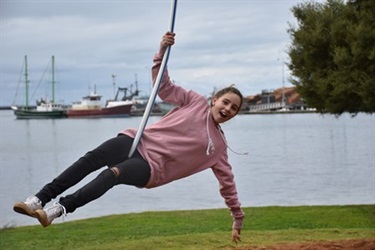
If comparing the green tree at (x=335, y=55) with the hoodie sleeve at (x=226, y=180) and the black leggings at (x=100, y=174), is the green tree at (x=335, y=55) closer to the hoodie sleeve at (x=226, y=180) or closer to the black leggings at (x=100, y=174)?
the hoodie sleeve at (x=226, y=180)

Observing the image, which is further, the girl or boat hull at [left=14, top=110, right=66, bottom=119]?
boat hull at [left=14, top=110, right=66, bottom=119]

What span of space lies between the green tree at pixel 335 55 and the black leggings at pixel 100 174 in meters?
10.2

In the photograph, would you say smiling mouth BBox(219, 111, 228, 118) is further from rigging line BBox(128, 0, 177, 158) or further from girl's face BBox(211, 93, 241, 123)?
rigging line BBox(128, 0, 177, 158)

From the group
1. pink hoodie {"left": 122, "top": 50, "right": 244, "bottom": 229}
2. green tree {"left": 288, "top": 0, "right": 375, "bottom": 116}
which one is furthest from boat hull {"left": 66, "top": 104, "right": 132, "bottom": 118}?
pink hoodie {"left": 122, "top": 50, "right": 244, "bottom": 229}

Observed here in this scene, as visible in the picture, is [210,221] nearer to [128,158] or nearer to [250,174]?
[128,158]

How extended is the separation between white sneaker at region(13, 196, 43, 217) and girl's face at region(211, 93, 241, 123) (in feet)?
5.76

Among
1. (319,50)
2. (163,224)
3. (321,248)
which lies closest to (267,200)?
(319,50)

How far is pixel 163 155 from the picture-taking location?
6.85 meters

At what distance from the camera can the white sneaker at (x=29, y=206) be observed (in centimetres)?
621

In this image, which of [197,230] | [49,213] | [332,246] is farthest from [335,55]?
[49,213]

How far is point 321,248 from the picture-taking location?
995cm

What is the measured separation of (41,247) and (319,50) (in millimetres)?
7826

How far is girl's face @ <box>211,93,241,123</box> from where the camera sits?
7.08 metres

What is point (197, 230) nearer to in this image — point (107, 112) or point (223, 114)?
point (223, 114)
